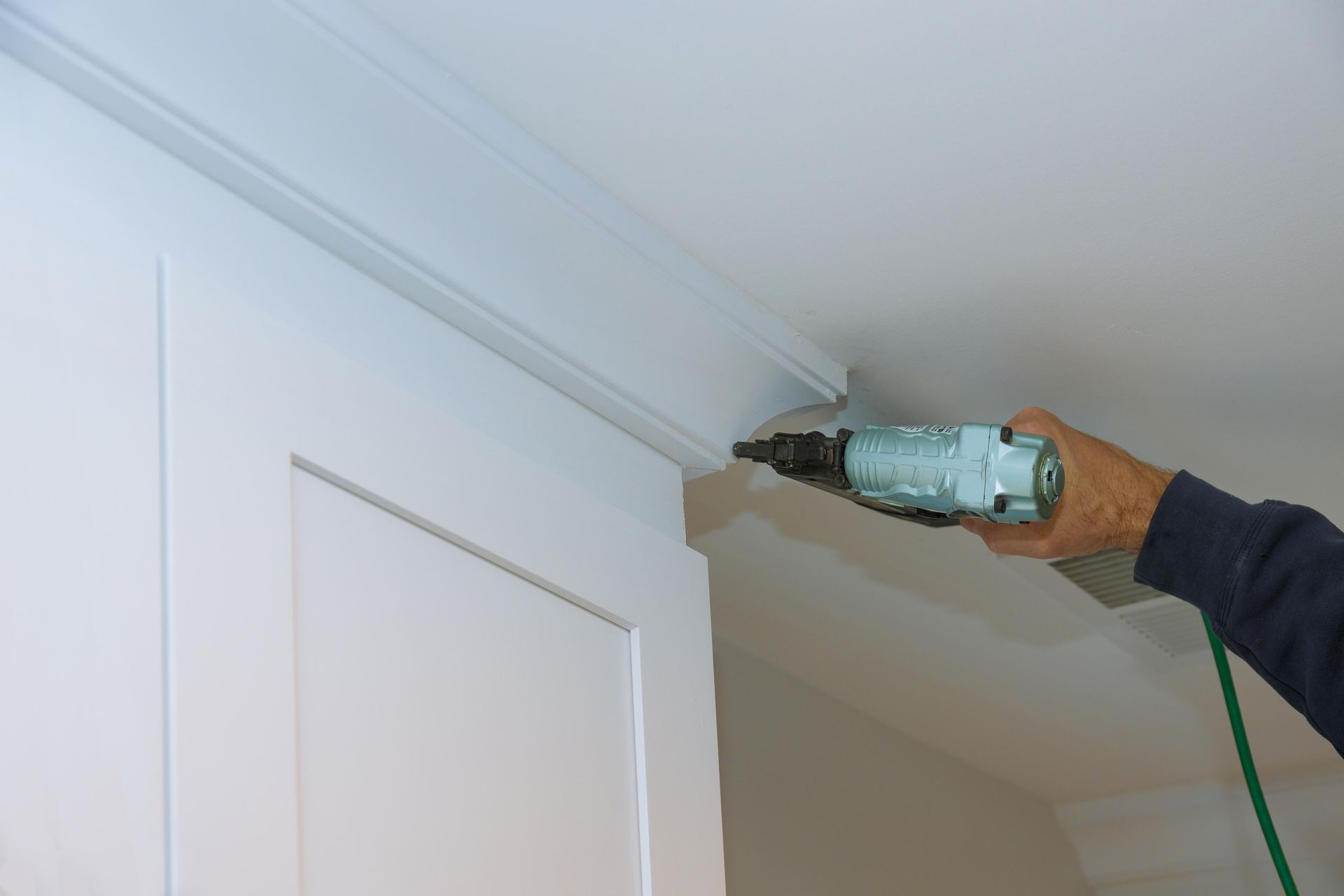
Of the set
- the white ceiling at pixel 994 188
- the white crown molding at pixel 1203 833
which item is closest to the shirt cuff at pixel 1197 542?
the white ceiling at pixel 994 188

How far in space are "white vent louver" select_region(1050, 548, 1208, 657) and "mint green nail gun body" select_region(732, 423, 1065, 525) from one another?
1.60 ft

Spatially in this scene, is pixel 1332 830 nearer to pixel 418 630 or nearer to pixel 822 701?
pixel 822 701

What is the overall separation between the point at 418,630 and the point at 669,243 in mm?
456

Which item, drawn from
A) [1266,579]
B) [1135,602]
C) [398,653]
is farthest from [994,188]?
[1135,602]

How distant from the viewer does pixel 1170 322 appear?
3.99 feet

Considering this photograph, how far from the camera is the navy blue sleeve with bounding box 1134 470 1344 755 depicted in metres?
0.99

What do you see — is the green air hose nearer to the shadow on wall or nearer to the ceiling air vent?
the ceiling air vent

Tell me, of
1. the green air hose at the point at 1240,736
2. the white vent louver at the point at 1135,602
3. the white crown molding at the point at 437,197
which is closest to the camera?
the white crown molding at the point at 437,197

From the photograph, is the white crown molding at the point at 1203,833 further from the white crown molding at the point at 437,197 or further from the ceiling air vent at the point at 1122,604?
the white crown molding at the point at 437,197

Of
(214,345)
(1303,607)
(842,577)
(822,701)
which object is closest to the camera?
(214,345)

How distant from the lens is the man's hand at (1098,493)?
3.81 feet

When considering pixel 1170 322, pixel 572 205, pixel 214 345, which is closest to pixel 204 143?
pixel 214 345

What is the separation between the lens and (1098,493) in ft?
3.84

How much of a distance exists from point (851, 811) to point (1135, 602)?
680 millimetres
